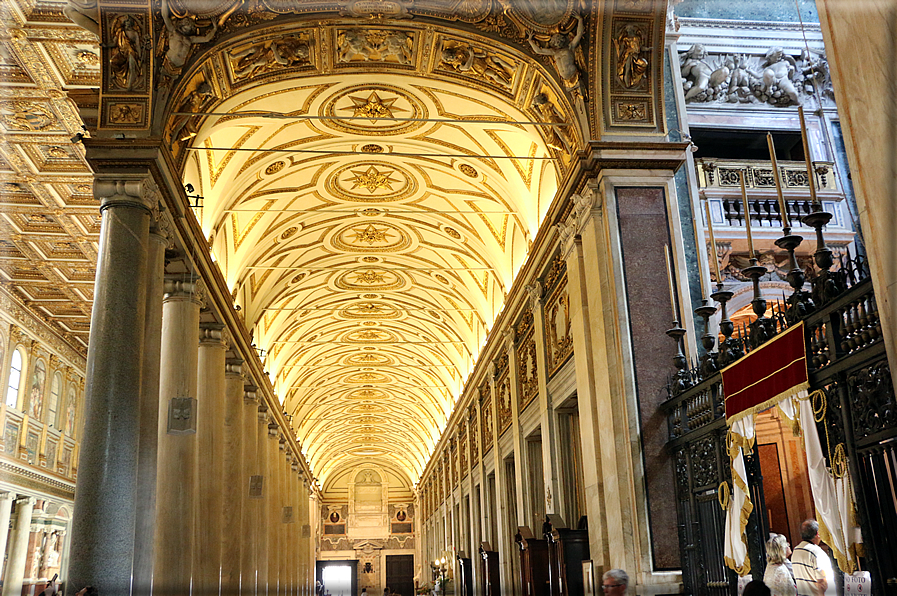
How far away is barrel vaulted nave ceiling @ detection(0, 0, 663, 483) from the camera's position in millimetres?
10742

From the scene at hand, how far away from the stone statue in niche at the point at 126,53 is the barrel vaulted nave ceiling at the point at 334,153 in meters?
0.08

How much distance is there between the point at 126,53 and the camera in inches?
383

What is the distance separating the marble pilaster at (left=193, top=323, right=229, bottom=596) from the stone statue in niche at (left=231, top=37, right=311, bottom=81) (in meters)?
5.09

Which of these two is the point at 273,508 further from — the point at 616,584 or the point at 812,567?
the point at 616,584

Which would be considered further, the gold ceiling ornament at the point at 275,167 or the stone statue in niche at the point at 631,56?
the gold ceiling ornament at the point at 275,167

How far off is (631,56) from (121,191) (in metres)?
6.48

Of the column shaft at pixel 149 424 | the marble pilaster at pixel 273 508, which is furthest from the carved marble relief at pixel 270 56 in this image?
the marble pilaster at pixel 273 508

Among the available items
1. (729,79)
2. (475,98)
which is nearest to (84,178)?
(475,98)

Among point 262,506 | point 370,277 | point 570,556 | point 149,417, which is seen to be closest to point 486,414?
point 370,277

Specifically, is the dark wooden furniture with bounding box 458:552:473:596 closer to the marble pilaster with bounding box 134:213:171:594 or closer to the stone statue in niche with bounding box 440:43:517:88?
the marble pilaster with bounding box 134:213:171:594

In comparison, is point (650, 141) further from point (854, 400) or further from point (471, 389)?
point (471, 389)

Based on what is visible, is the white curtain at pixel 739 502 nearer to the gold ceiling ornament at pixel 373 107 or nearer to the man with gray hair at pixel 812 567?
the man with gray hair at pixel 812 567

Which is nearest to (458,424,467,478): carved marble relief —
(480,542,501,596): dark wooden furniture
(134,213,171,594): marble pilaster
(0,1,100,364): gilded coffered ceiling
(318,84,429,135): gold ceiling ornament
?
(480,542,501,596): dark wooden furniture

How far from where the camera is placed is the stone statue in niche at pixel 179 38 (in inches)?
390
